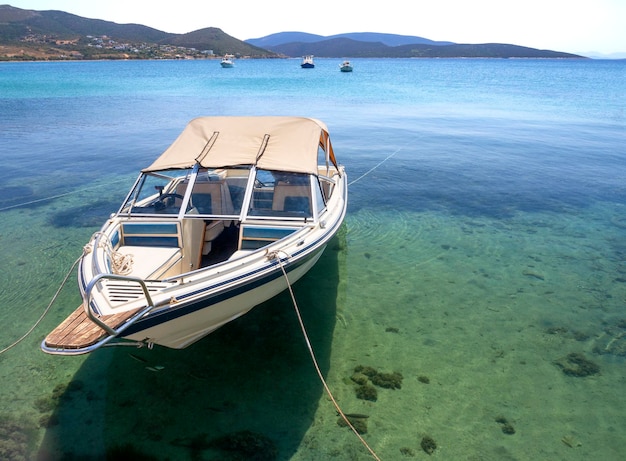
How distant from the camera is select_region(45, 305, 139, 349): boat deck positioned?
4426 millimetres

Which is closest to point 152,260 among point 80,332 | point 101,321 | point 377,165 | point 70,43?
point 80,332

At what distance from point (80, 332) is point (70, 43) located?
182 m

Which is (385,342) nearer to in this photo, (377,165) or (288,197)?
(288,197)

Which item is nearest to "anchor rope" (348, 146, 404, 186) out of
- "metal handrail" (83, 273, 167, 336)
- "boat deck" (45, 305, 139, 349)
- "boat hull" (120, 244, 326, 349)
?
"boat hull" (120, 244, 326, 349)

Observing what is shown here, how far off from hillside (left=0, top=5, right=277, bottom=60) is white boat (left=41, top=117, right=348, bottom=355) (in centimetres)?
14871

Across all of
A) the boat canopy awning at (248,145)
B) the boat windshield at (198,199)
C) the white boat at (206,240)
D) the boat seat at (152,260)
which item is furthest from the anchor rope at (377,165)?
the boat seat at (152,260)

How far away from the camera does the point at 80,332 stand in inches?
183

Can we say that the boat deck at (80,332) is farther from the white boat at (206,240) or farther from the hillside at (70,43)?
the hillside at (70,43)

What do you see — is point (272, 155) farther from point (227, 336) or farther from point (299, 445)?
point (299, 445)

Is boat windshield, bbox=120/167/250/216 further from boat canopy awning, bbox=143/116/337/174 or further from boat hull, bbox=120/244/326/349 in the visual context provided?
boat hull, bbox=120/244/326/349

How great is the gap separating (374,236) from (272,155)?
4.73 metres

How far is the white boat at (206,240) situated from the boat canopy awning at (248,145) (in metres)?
0.02

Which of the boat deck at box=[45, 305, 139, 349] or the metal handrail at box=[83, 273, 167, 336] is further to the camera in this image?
the boat deck at box=[45, 305, 139, 349]

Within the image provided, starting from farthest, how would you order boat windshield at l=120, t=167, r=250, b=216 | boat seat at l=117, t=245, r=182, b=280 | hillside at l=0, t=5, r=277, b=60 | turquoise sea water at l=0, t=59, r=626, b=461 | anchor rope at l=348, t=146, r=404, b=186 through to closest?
hillside at l=0, t=5, r=277, b=60, anchor rope at l=348, t=146, r=404, b=186, boat windshield at l=120, t=167, r=250, b=216, boat seat at l=117, t=245, r=182, b=280, turquoise sea water at l=0, t=59, r=626, b=461
